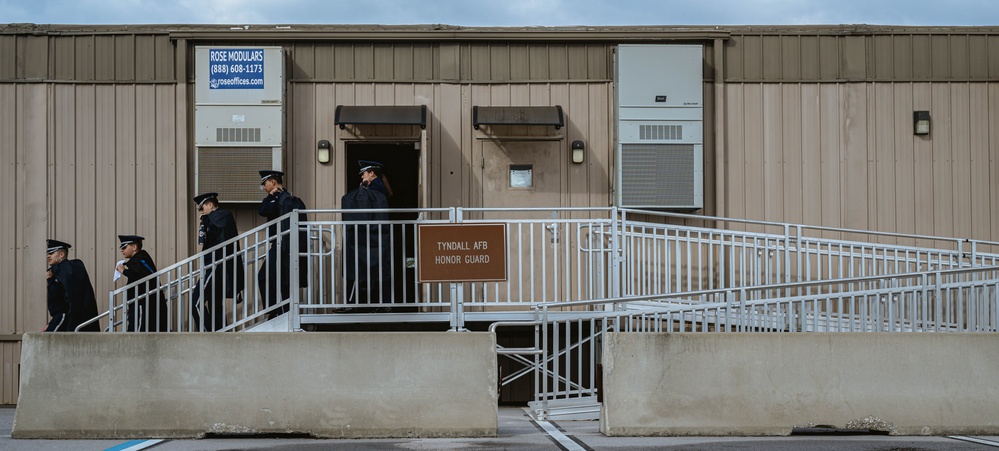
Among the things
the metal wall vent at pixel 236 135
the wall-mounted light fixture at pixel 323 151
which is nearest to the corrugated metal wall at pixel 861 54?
the wall-mounted light fixture at pixel 323 151

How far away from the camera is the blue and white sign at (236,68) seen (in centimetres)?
1407

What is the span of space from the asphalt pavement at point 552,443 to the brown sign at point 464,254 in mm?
2301

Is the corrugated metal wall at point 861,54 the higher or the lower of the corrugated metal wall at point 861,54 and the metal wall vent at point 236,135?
the higher

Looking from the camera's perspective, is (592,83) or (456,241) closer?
(456,241)

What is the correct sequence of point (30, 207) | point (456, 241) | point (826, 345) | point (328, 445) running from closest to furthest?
point (328, 445) < point (826, 345) < point (456, 241) < point (30, 207)

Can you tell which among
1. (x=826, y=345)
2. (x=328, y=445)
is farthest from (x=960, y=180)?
(x=328, y=445)

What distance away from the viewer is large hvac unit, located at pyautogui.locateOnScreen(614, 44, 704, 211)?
14.2m

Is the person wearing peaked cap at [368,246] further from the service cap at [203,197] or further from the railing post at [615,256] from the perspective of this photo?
the railing post at [615,256]

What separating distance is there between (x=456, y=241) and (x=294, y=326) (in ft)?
6.74

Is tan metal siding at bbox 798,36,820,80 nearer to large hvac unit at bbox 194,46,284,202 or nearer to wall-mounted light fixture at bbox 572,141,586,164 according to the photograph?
wall-mounted light fixture at bbox 572,141,586,164

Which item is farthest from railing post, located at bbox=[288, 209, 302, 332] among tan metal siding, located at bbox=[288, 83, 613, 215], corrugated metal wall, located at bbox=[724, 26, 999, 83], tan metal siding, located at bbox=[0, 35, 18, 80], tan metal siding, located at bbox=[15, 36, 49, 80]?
corrugated metal wall, located at bbox=[724, 26, 999, 83]

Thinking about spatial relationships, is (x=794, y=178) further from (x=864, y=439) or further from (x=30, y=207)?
(x=30, y=207)

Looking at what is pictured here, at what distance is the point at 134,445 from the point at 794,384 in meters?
5.24

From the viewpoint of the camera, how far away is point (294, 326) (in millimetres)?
11977
